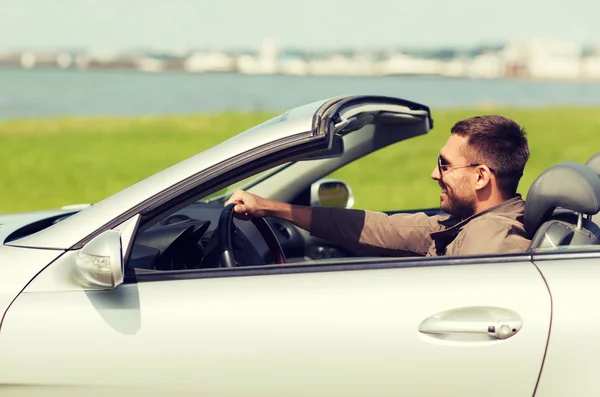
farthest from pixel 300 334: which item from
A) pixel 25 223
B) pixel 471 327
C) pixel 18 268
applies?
pixel 25 223

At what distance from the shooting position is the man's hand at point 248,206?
3162 mm

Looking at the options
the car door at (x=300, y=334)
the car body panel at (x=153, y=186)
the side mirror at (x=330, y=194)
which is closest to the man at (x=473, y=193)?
the car door at (x=300, y=334)

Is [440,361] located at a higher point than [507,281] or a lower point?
lower

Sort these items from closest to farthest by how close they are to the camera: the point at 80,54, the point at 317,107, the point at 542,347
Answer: the point at 542,347 → the point at 317,107 → the point at 80,54

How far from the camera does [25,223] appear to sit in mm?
3338

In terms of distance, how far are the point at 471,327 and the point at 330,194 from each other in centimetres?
215

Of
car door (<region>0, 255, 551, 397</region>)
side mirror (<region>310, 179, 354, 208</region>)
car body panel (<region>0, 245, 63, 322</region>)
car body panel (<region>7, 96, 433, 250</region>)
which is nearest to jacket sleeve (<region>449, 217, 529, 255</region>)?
car door (<region>0, 255, 551, 397</region>)

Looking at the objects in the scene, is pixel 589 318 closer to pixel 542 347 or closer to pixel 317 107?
pixel 542 347

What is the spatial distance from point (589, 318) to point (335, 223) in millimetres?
1259

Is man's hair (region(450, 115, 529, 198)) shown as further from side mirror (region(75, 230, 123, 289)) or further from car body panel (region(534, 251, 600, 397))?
side mirror (region(75, 230, 123, 289))

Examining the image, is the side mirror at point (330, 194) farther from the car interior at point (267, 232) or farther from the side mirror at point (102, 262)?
the side mirror at point (102, 262)

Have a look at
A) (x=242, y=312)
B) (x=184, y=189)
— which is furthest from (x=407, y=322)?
(x=184, y=189)

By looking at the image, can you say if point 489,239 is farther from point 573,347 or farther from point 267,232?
point 267,232

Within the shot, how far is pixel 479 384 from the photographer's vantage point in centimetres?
229
